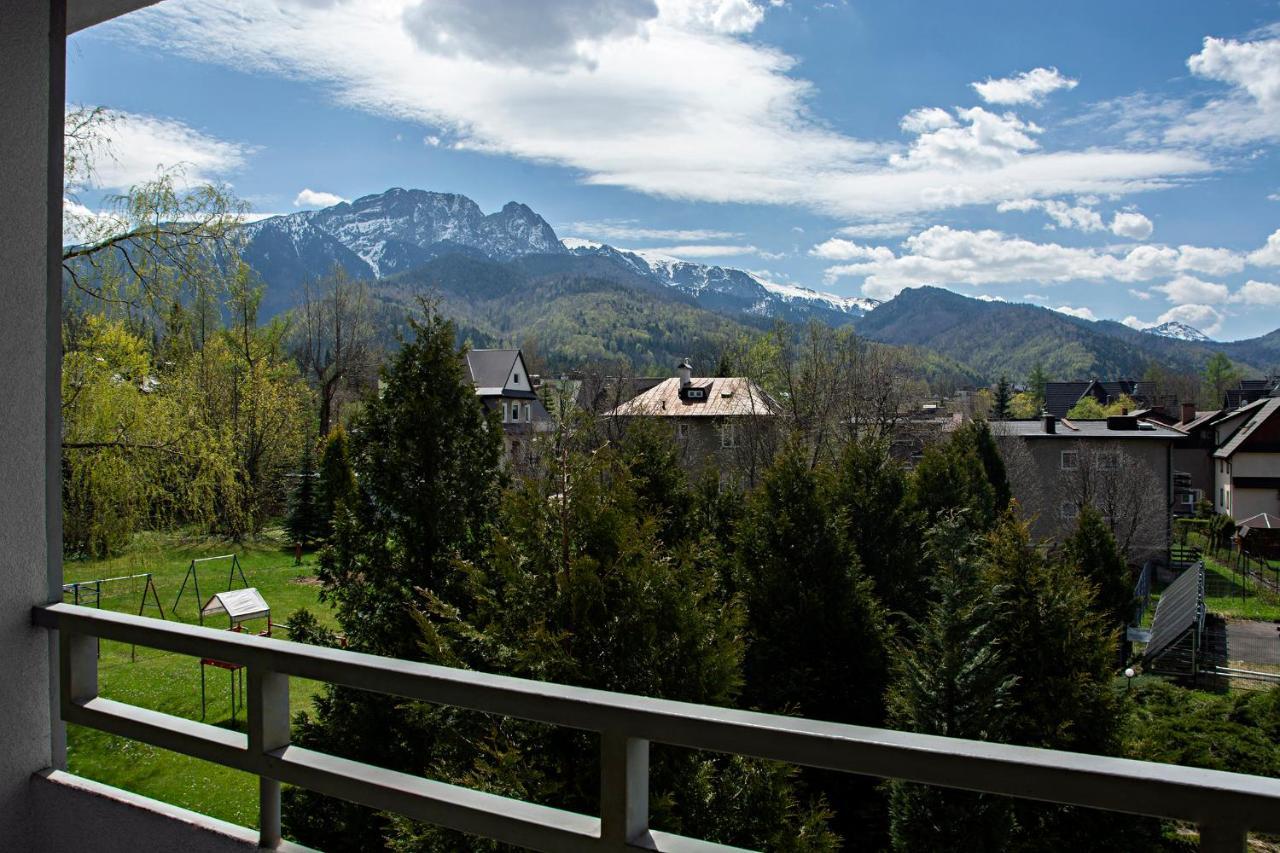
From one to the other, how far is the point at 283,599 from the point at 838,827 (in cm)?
1538

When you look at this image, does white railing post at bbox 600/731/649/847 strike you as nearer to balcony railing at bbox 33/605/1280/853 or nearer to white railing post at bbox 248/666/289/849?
balcony railing at bbox 33/605/1280/853

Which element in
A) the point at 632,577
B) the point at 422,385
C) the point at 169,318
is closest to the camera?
the point at 632,577

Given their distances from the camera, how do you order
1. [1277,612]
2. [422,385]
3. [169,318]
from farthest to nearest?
[1277,612], [169,318], [422,385]

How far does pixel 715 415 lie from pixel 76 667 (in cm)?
3233

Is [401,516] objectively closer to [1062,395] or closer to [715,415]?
[715,415]

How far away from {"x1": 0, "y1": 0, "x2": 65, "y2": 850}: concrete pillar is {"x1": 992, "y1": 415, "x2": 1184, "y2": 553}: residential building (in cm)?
2853

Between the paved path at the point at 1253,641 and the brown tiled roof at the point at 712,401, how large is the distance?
14.5 meters

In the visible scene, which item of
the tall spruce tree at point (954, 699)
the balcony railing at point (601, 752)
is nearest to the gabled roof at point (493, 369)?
the tall spruce tree at point (954, 699)

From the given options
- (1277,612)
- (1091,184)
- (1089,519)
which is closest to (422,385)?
(1089,519)

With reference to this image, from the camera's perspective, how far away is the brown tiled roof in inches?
1176

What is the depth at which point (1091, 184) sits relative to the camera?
5072 centimetres

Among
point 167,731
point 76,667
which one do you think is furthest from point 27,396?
point 167,731

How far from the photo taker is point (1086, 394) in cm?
8119

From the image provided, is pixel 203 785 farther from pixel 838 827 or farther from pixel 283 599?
→ pixel 283 599
